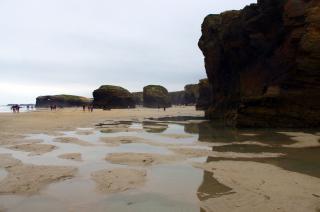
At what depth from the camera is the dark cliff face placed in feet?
78.4

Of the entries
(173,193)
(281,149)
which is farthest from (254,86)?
(173,193)

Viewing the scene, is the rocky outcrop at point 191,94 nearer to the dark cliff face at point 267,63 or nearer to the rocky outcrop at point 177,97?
the rocky outcrop at point 177,97

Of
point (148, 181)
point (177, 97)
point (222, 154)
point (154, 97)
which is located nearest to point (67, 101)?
point (154, 97)

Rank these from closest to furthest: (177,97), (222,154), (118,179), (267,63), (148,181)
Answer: (148,181) < (118,179) < (222,154) < (267,63) < (177,97)

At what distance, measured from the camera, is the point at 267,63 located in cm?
3059

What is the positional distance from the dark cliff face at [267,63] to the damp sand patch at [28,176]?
18.5 meters

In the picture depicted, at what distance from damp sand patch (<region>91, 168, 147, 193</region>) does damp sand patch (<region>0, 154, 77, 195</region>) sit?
996 mm

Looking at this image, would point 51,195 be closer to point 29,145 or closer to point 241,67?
point 29,145

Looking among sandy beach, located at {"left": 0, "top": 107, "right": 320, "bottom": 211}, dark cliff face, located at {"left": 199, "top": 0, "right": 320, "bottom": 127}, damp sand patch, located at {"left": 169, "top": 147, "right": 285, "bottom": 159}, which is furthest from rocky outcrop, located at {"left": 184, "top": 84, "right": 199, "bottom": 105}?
damp sand patch, located at {"left": 169, "top": 147, "right": 285, "bottom": 159}

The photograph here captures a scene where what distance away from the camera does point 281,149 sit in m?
14.8

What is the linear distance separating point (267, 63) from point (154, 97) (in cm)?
8156

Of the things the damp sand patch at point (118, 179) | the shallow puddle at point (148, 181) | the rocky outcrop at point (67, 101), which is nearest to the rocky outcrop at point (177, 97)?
the rocky outcrop at point (67, 101)

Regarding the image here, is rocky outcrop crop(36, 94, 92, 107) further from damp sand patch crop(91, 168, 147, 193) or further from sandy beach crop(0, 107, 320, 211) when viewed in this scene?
damp sand patch crop(91, 168, 147, 193)

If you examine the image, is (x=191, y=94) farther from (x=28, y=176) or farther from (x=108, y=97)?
(x=28, y=176)
